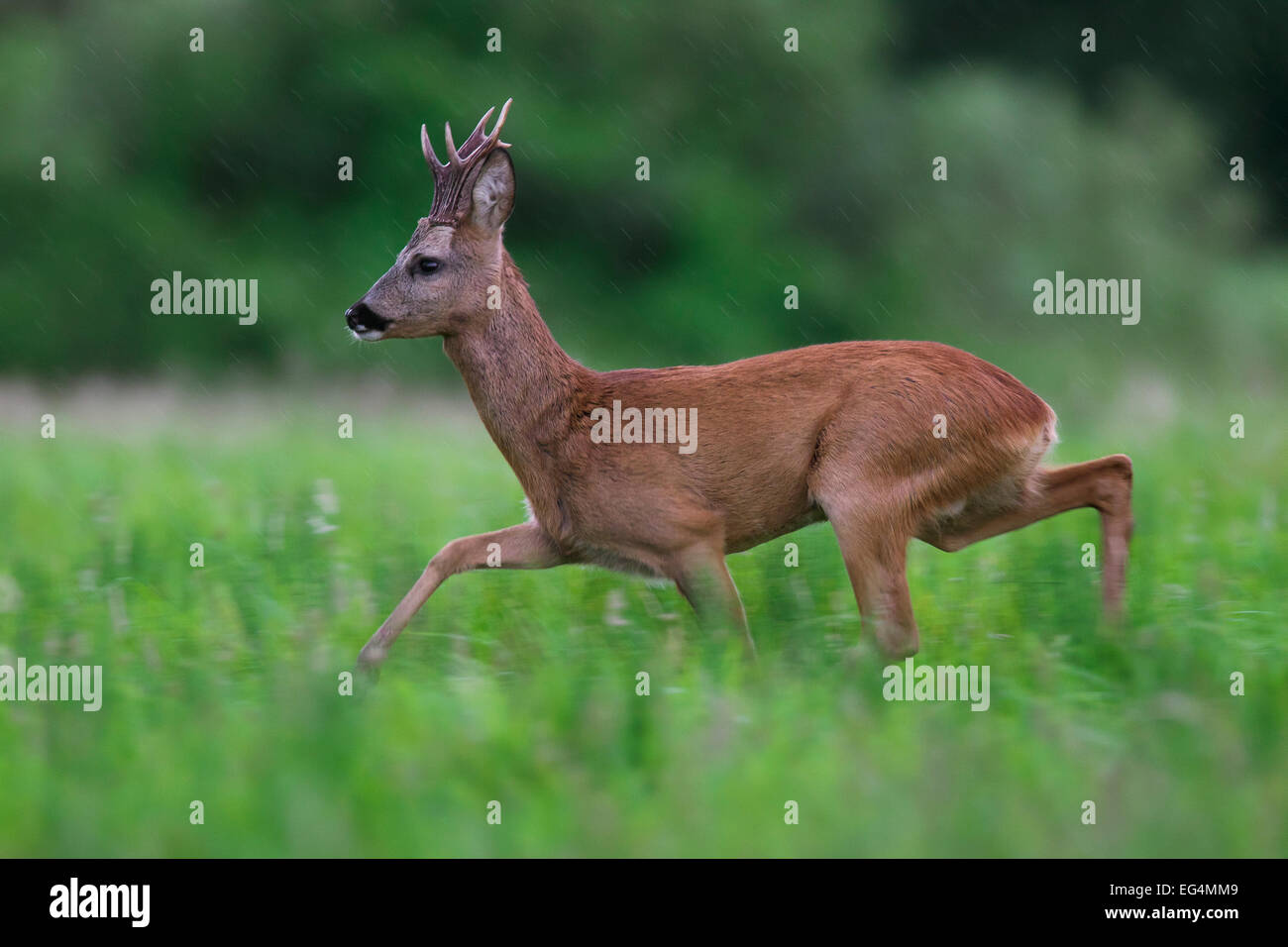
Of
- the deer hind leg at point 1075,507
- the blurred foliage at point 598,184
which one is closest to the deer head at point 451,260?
the deer hind leg at point 1075,507

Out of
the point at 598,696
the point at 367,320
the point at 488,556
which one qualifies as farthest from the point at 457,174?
the point at 598,696

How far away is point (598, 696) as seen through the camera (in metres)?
4.17

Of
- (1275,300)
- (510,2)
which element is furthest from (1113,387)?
(510,2)

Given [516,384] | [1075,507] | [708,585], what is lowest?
[708,585]

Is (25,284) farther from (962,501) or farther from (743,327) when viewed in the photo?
(962,501)

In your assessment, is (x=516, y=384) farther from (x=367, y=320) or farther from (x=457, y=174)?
(x=457, y=174)

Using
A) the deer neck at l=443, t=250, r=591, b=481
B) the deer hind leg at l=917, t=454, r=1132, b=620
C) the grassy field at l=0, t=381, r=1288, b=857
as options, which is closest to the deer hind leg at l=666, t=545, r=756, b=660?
the grassy field at l=0, t=381, r=1288, b=857

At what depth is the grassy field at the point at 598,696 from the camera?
338 centimetres

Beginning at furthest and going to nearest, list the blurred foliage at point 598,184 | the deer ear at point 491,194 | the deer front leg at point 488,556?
the blurred foliage at point 598,184, the deer ear at point 491,194, the deer front leg at point 488,556

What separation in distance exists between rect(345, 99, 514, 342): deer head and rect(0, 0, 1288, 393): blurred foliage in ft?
36.3

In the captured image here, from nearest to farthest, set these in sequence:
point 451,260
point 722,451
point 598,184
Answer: point 722,451 → point 451,260 → point 598,184

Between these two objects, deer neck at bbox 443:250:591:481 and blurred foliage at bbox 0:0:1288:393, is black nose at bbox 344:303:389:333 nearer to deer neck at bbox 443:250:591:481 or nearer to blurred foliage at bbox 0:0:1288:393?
deer neck at bbox 443:250:591:481

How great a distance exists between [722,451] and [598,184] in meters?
13.2

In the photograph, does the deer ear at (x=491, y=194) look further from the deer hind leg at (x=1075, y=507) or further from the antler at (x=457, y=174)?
the deer hind leg at (x=1075, y=507)
